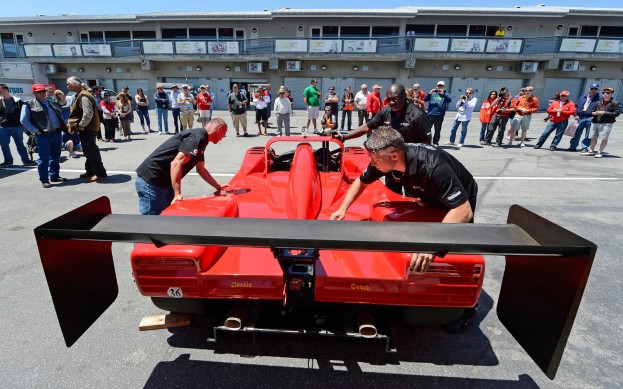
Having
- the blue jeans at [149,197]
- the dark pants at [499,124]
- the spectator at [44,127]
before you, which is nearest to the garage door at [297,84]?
the dark pants at [499,124]

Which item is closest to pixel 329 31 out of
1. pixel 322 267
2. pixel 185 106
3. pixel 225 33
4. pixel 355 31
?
pixel 355 31

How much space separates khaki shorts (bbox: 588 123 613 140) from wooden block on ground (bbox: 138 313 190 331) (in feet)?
34.2

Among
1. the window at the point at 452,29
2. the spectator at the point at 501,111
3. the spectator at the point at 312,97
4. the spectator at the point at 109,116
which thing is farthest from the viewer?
the window at the point at 452,29

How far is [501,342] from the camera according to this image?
93.0 inches

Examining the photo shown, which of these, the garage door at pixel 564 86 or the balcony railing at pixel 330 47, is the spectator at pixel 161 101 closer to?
the balcony railing at pixel 330 47

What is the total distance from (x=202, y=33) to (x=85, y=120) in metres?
24.4

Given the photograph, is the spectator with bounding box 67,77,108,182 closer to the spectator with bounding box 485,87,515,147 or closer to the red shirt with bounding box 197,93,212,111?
the red shirt with bounding box 197,93,212,111

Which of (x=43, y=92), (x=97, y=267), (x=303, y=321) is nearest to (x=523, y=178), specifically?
(x=303, y=321)

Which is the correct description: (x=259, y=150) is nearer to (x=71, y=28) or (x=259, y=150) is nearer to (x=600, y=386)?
(x=600, y=386)

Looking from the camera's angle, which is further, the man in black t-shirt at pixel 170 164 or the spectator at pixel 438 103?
the spectator at pixel 438 103

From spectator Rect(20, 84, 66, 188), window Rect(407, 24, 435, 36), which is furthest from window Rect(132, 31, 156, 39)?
spectator Rect(20, 84, 66, 188)

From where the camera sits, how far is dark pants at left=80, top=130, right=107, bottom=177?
593cm

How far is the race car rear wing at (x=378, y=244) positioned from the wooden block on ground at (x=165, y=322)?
36cm

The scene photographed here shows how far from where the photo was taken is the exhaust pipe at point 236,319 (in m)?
1.94
